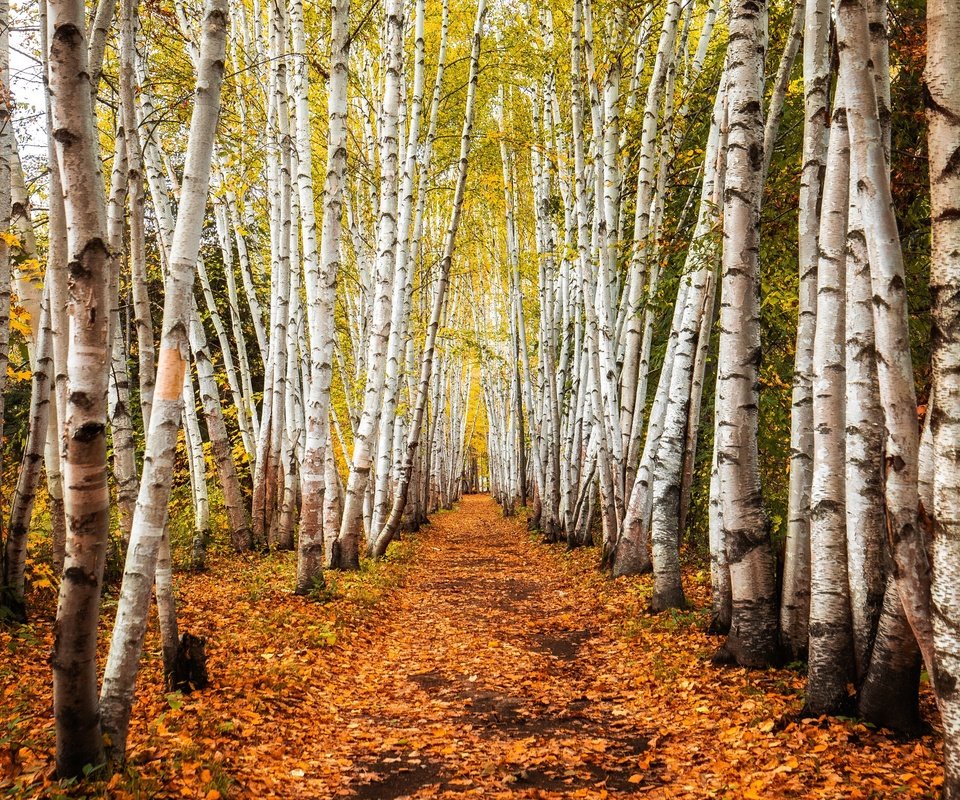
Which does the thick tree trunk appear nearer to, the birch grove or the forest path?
the birch grove

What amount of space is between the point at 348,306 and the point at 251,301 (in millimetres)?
6058

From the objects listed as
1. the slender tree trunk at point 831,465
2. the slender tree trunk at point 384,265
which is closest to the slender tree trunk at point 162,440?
the slender tree trunk at point 831,465

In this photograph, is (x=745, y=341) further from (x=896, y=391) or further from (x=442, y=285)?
(x=442, y=285)

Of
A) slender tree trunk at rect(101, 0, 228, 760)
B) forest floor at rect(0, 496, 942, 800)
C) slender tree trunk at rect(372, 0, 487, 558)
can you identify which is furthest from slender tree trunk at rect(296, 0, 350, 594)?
slender tree trunk at rect(101, 0, 228, 760)

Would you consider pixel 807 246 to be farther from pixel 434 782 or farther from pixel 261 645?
pixel 261 645

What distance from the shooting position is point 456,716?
539 cm

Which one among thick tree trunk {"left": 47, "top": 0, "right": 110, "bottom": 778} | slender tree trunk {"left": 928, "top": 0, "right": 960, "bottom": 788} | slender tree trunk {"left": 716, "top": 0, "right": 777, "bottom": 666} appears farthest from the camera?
slender tree trunk {"left": 716, "top": 0, "right": 777, "bottom": 666}

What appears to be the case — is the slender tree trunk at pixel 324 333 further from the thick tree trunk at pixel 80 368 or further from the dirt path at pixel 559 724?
the thick tree trunk at pixel 80 368

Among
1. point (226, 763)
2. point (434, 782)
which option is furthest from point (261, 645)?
point (434, 782)

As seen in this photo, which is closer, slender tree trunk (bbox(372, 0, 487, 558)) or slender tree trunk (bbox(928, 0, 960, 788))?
slender tree trunk (bbox(928, 0, 960, 788))

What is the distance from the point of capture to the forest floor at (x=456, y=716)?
153 inches

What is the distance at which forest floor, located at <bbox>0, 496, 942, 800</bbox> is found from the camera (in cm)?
389

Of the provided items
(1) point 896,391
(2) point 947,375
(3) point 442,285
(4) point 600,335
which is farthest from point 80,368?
(3) point 442,285

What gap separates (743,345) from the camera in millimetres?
5547
